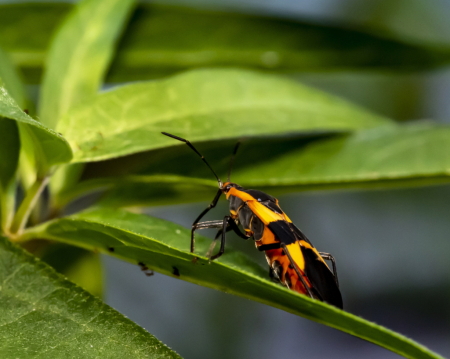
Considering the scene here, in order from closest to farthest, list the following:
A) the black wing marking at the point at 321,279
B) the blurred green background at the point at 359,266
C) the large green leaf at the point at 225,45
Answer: the black wing marking at the point at 321,279, the large green leaf at the point at 225,45, the blurred green background at the point at 359,266

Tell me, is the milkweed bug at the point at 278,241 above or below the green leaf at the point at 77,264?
above

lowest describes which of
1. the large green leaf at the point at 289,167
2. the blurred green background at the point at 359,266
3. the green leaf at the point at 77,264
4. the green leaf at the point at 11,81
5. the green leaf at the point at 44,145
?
the blurred green background at the point at 359,266

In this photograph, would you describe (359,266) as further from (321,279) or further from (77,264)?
(77,264)

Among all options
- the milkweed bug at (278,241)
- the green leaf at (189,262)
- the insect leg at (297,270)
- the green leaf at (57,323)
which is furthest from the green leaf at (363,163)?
the green leaf at (57,323)

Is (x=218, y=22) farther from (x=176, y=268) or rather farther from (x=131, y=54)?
(x=176, y=268)

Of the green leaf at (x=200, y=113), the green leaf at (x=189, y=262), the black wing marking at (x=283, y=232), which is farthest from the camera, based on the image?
the black wing marking at (x=283, y=232)

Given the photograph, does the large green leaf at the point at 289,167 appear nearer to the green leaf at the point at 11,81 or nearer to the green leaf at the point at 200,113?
the green leaf at the point at 200,113

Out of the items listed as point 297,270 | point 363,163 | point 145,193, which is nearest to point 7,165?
point 145,193

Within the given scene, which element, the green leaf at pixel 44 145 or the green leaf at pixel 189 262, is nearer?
the green leaf at pixel 189 262
